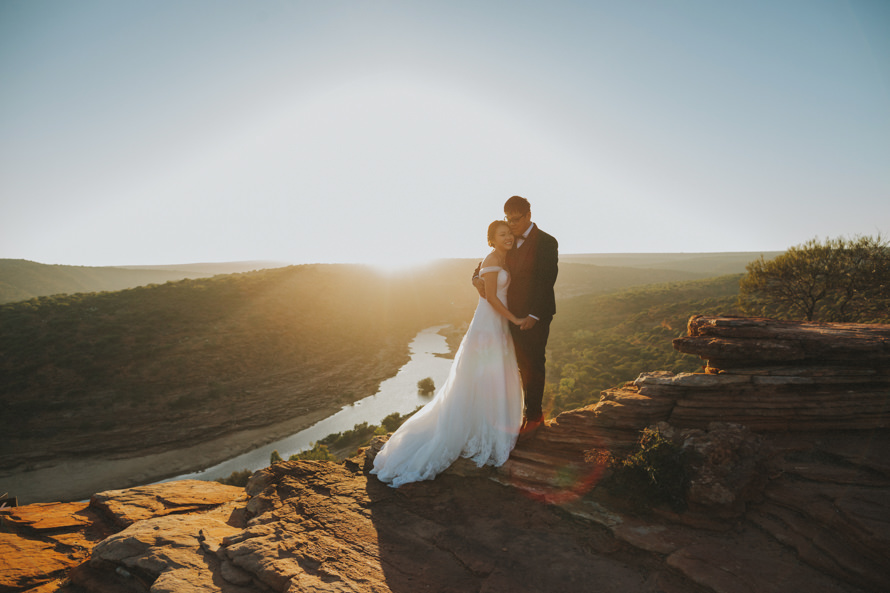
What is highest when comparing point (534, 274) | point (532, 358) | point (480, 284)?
point (534, 274)

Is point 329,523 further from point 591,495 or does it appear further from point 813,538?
point 813,538

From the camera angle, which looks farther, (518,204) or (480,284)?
(480,284)

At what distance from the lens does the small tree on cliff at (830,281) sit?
18047mm

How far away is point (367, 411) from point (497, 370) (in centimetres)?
2548

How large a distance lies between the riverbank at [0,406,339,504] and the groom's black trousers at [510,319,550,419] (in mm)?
20588

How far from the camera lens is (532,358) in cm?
545

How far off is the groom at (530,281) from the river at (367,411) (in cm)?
2073

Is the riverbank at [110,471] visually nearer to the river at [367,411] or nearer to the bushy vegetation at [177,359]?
the river at [367,411]

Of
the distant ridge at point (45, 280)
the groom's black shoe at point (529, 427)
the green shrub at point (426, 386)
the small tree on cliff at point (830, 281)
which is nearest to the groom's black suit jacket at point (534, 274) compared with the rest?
the groom's black shoe at point (529, 427)

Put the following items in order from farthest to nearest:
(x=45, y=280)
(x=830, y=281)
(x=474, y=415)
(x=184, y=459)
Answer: (x=45, y=280) → (x=184, y=459) → (x=830, y=281) → (x=474, y=415)

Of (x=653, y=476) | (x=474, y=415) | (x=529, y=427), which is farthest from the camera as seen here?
(x=529, y=427)

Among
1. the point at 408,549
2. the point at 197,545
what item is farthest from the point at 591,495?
the point at 197,545

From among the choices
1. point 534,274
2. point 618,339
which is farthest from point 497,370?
point 618,339

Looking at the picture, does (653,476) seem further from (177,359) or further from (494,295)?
(177,359)
